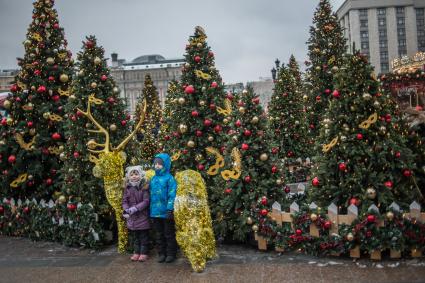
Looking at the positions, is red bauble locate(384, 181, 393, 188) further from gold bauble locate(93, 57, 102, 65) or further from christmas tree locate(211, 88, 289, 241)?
gold bauble locate(93, 57, 102, 65)

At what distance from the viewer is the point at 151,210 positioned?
668cm

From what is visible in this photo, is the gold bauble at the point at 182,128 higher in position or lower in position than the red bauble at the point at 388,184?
higher

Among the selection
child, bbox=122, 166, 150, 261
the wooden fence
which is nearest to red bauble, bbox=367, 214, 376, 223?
the wooden fence

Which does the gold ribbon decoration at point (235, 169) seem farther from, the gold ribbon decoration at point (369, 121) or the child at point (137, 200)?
the gold ribbon decoration at point (369, 121)

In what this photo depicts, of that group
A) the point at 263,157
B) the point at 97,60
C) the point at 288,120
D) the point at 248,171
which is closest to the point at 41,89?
the point at 97,60

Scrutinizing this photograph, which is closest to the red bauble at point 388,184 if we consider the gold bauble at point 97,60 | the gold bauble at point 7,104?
the gold bauble at point 97,60

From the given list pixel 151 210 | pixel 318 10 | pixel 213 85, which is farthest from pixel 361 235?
pixel 318 10

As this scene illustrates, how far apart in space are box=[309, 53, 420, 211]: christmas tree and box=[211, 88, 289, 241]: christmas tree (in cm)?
85

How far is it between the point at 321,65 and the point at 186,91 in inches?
286

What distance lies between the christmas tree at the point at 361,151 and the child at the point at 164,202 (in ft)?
8.55

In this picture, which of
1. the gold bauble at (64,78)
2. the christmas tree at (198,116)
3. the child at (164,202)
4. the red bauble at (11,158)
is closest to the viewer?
the child at (164,202)

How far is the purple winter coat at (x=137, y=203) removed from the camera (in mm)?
6816

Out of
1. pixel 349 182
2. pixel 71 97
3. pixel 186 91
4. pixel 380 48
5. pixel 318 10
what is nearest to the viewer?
pixel 349 182

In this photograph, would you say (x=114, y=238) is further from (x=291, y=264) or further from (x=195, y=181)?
(x=291, y=264)
